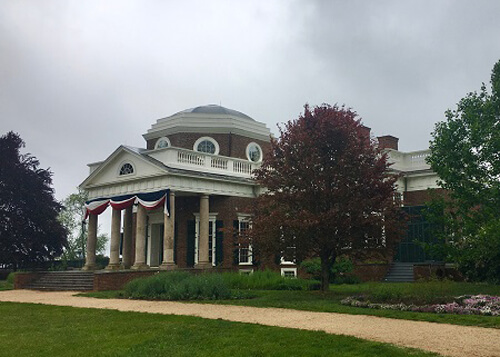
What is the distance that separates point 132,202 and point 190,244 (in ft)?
13.6

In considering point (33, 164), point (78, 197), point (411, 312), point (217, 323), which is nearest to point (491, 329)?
point (411, 312)

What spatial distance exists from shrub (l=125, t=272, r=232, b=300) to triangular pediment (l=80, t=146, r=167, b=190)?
7.38 m

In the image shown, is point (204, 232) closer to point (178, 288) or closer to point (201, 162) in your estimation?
point (201, 162)

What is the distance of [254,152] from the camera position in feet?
109

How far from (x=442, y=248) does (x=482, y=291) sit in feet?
5.99

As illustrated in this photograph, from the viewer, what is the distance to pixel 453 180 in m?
17.3

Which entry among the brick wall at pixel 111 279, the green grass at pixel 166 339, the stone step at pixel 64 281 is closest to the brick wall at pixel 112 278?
the brick wall at pixel 111 279

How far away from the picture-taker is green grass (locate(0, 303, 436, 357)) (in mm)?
8250

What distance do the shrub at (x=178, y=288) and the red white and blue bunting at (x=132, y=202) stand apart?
6.50m

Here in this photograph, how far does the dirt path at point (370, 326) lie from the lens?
27.6ft

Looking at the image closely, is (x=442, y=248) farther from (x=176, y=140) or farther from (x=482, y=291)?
(x=176, y=140)

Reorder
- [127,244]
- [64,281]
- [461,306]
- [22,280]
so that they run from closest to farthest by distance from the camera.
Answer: [461,306]
[64,281]
[22,280]
[127,244]

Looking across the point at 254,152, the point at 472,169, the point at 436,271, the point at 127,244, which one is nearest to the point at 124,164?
the point at 127,244

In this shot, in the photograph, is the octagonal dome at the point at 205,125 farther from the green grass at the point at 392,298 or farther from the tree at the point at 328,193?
the green grass at the point at 392,298
